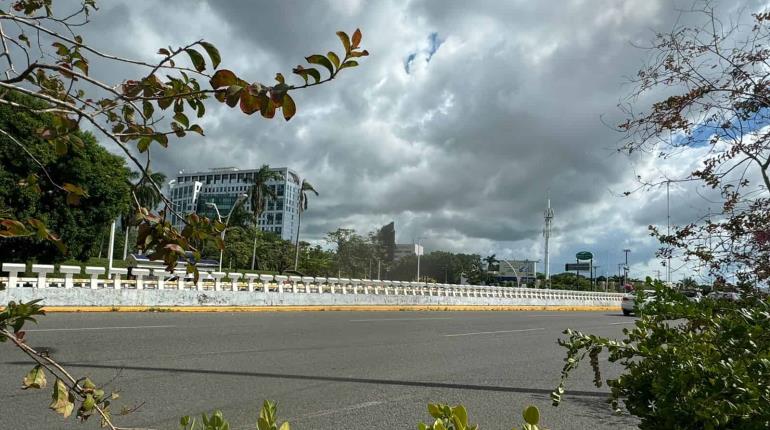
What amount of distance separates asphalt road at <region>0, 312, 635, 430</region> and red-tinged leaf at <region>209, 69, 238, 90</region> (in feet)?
12.2

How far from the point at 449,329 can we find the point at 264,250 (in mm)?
68560

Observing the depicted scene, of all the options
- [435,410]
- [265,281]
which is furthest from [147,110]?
[265,281]

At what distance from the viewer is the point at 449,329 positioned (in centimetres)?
1477

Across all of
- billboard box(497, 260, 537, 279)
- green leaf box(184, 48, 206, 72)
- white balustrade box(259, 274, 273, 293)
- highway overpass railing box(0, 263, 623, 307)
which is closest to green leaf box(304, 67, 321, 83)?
green leaf box(184, 48, 206, 72)

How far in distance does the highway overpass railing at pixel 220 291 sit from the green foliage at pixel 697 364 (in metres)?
6.80

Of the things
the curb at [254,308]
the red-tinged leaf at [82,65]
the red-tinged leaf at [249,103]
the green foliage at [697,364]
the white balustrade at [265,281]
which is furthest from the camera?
the white balustrade at [265,281]

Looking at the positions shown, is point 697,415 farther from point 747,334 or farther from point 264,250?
point 264,250

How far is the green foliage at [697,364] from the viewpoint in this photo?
223 centimetres

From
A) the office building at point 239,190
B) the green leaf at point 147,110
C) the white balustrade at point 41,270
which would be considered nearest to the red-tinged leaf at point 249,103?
the green leaf at point 147,110

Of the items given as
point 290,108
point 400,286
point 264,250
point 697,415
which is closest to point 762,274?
point 697,415

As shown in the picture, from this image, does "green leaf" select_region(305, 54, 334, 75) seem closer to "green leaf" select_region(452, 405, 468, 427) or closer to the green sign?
"green leaf" select_region(452, 405, 468, 427)

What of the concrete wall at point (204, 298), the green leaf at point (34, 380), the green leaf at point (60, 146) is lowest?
the concrete wall at point (204, 298)

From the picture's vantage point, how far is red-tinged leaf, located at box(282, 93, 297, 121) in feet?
5.08

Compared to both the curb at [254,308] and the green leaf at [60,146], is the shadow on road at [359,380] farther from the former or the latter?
the green leaf at [60,146]
